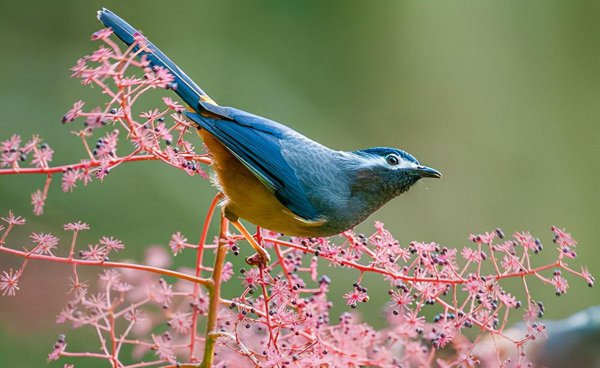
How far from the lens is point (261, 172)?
3.71 ft

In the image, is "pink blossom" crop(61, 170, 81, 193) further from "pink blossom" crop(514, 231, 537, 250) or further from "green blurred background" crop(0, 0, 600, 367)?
"green blurred background" crop(0, 0, 600, 367)

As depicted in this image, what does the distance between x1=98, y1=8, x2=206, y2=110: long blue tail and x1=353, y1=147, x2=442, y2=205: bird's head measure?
0.27 metres

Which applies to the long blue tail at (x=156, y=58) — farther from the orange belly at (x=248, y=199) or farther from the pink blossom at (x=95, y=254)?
the pink blossom at (x=95, y=254)

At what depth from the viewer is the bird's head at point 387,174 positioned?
44.3 inches

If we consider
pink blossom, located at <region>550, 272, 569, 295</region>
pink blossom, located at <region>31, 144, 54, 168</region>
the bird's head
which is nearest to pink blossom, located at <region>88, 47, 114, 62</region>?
pink blossom, located at <region>31, 144, 54, 168</region>

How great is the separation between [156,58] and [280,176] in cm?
25

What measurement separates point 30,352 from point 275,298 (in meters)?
1.28

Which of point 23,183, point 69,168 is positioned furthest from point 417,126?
point 69,168

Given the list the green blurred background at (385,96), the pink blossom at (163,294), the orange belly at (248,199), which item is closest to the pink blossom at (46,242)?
the pink blossom at (163,294)

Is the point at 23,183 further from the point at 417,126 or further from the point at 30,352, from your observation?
the point at 417,126

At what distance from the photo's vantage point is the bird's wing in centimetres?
111

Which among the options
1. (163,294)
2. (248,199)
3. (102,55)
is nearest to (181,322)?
(163,294)

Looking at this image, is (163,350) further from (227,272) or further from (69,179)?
(69,179)

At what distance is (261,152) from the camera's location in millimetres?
1145
